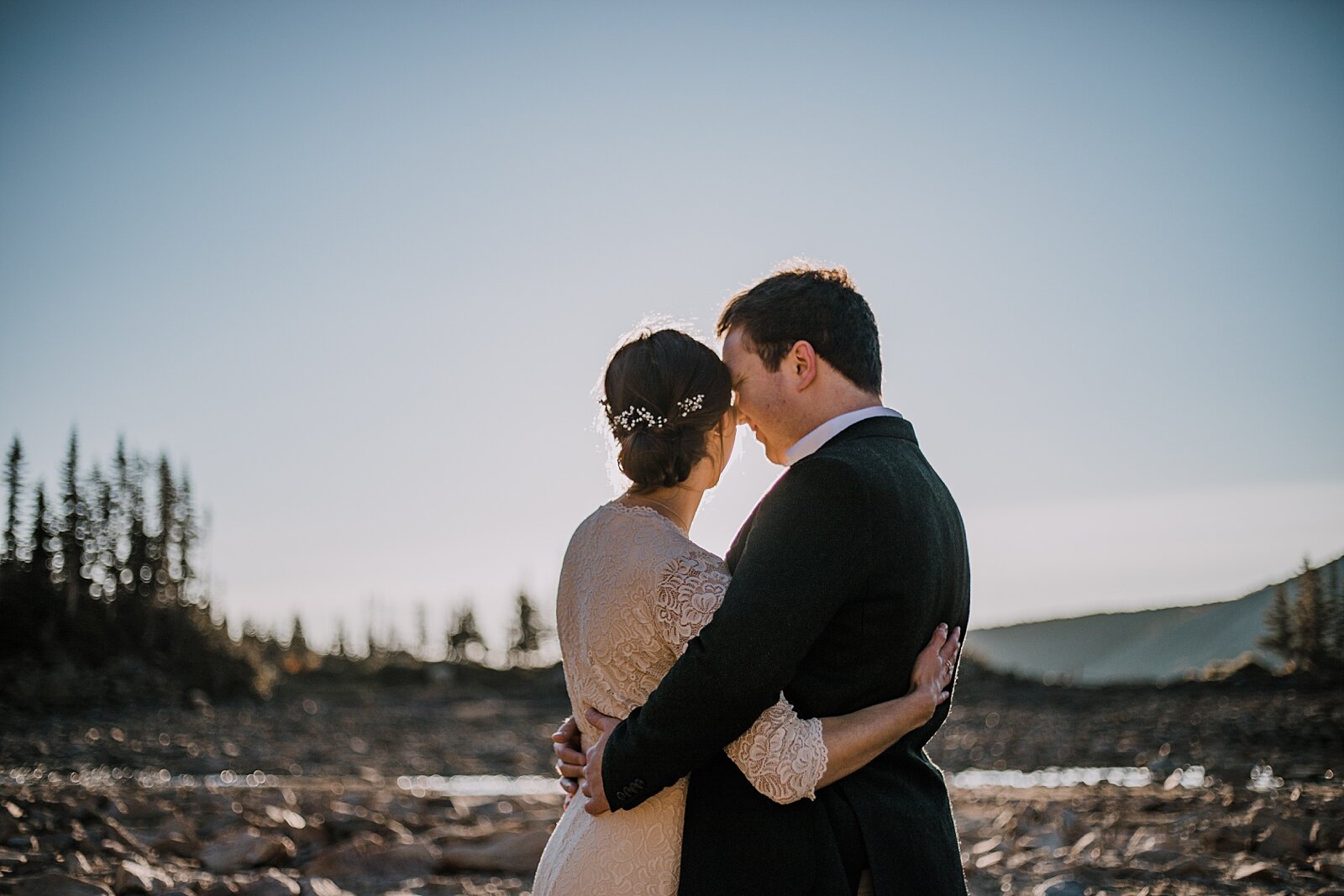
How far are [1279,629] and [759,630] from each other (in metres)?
27.2

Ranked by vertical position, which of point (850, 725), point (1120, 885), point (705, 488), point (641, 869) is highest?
point (705, 488)

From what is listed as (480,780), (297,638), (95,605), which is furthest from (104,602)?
(297,638)

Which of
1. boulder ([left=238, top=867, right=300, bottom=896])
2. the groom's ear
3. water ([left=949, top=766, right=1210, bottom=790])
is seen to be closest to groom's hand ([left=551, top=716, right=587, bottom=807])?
the groom's ear

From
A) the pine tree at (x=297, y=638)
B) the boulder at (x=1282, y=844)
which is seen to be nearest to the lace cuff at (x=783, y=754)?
the boulder at (x=1282, y=844)

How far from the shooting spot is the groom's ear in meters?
3.10

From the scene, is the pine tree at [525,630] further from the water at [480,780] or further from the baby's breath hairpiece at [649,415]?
the baby's breath hairpiece at [649,415]

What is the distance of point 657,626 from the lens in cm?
275

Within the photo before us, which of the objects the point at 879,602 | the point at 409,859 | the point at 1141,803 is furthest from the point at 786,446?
the point at 1141,803

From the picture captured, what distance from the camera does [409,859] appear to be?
7699mm

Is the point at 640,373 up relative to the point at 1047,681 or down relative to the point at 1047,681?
up

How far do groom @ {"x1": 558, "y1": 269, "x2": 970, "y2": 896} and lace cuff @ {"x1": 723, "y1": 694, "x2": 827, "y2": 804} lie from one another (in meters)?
0.05

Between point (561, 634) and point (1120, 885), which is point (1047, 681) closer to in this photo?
point (1120, 885)

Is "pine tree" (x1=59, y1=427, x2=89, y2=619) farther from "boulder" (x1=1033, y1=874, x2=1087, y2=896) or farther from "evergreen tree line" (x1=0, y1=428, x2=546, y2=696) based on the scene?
"boulder" (x1=1033, y1=874, x2=1087, y2=896)

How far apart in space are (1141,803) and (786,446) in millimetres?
8446
